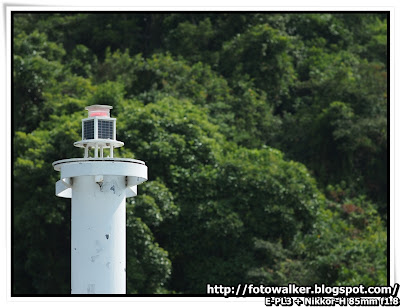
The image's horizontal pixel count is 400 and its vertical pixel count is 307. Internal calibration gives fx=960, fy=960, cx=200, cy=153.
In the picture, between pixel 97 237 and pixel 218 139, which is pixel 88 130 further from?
pixel 218 139

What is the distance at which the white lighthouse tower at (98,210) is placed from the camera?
827 centimetres

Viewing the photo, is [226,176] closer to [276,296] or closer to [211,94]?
[211,94]

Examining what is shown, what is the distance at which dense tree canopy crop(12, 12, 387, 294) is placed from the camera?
19.0 metres

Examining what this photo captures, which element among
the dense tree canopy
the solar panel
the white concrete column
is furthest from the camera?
the dense tree canopy

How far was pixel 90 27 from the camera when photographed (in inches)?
1105

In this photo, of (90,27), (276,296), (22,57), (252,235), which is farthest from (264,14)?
(276,296)

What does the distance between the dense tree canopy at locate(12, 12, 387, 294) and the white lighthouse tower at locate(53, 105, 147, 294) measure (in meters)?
9.51

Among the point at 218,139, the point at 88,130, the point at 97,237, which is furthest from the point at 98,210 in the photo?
the point at 218,139

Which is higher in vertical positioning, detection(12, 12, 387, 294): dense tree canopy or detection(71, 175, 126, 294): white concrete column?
detection(12, 12, 387, 294): dense tree canopy

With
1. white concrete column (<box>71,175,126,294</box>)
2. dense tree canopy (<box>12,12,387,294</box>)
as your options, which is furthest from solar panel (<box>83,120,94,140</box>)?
dense tree canopy (<box>12,12,387,294</box>)

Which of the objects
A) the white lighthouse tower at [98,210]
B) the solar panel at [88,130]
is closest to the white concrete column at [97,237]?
the white lighthouse tower at [98,210]

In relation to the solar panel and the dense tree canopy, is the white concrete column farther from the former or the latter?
the dense tree canopy

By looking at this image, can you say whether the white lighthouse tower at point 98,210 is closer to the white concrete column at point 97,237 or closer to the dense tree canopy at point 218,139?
the white concrete column at point 97,237

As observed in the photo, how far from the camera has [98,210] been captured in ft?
27.3
